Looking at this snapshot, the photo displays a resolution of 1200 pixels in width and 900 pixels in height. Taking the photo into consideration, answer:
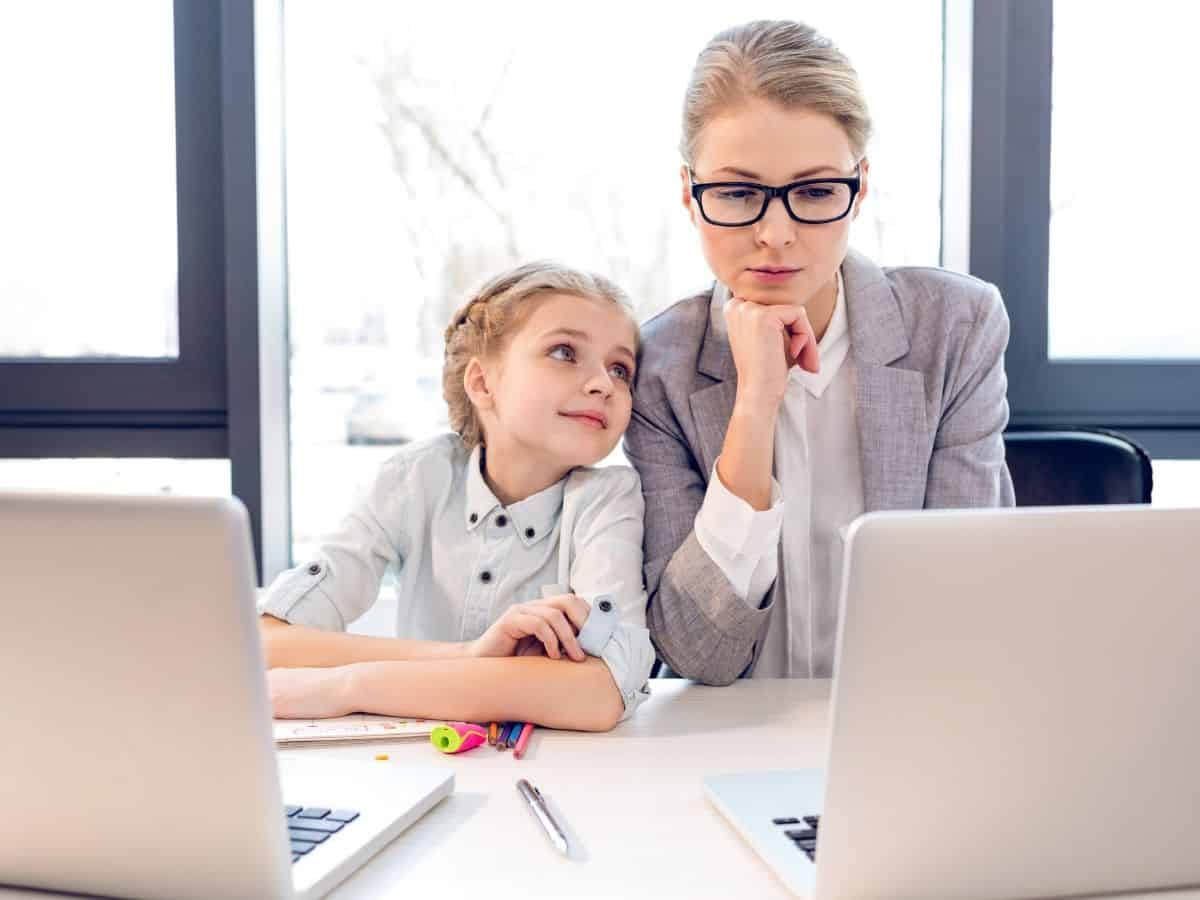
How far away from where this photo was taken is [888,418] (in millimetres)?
1463

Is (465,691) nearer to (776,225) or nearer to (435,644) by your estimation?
(435,644)

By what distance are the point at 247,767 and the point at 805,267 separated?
982 millimetres

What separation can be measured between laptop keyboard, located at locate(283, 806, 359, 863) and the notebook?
207mm

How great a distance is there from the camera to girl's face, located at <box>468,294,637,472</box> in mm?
1386

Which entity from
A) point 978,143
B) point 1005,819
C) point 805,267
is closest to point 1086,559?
point 1005,819

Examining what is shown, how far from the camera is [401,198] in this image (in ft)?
7.22

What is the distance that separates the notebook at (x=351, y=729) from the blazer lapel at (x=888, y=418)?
67 cm

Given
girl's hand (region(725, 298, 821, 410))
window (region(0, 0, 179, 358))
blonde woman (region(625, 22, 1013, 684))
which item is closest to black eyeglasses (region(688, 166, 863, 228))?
blonde woman (region(625, 22, 1013, 684))

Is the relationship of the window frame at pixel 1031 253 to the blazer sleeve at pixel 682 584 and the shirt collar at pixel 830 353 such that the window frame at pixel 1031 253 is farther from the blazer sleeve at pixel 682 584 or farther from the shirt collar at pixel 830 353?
the blazer sleeve at pixel 682 584

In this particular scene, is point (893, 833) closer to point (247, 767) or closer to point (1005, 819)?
point (1005, 819)

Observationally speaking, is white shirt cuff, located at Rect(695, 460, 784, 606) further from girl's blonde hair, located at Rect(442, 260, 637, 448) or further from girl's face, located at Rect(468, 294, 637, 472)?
girl's blonde hair, located at Rect(442, 260, 637, 448)

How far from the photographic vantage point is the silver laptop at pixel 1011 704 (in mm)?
605

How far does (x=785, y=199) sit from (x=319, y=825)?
0.90 metres

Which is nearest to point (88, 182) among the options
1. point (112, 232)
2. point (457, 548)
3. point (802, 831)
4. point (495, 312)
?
point (112, 232)
